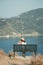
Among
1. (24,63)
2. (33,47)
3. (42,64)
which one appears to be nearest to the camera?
(42,64)

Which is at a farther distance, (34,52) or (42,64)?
(34,52)

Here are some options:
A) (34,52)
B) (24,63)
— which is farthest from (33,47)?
(24,63)

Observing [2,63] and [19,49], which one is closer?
[2,63]

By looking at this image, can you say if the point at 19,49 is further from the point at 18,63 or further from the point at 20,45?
the point at 18,63

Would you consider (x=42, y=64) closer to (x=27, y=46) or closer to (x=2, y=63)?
(x=2, y=63)

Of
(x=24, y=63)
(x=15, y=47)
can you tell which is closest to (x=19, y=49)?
(x=15, y=47)

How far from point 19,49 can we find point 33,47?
985mm

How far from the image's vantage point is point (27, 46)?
18531 millimetres

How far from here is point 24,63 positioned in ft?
52.2

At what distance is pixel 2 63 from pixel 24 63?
4.76 feet

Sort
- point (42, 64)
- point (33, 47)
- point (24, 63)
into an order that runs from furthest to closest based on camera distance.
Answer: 1. point (33, 47)
2. point (24, 63)
3. point (42, 64)

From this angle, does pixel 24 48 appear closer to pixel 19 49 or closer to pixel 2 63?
pixel 19 49

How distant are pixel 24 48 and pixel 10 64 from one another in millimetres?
3658

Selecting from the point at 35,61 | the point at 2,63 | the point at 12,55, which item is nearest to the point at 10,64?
the point at 2,63
